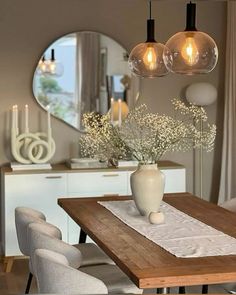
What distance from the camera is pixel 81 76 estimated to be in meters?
5.94

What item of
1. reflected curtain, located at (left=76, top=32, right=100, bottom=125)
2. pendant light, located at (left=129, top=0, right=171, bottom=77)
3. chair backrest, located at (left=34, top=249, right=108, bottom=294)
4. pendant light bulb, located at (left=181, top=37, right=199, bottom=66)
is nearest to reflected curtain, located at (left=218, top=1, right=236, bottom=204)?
reflected curtain, located at (left=76, top=32, right=100, bottom=125)

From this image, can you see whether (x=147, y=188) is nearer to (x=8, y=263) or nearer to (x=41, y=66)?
(x=8, y=263)

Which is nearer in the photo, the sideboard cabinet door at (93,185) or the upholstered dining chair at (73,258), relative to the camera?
the upholstered dining chair at (73,258)

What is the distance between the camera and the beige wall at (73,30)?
5742 millimetres

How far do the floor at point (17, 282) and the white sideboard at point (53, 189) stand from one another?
14 centimetres

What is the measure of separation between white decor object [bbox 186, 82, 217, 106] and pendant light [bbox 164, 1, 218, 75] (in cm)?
251

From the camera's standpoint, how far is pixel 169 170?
5.66m

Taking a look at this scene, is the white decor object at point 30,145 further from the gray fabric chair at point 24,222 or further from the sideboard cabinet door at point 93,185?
the gray fabric chair at point 24,222

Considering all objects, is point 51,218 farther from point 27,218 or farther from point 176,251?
point 176,251

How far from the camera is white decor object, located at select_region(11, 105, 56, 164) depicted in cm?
555

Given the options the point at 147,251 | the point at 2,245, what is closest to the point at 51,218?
the point at 2,245

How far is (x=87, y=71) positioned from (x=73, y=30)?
0.40 metres

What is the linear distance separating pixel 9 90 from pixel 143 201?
8.23ft

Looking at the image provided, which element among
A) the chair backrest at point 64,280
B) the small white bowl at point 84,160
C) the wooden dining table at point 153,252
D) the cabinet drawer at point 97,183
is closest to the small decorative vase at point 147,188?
the wooden dining table at point 153,252
